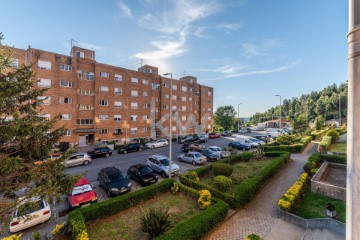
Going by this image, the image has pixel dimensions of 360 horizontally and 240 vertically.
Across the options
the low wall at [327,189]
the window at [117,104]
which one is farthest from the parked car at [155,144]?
the low wall at [327,189]

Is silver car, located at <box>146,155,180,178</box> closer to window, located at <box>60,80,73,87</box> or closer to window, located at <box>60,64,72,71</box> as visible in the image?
window, located at <box>60,80,73,87</box>

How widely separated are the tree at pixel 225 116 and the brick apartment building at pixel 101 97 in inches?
716

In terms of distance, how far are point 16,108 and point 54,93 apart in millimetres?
23966

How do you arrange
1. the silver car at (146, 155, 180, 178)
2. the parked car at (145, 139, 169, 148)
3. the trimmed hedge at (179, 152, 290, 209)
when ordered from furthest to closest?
1. the parked car at (145, 139, 169, 148)
2. the silver car at (146, 155, 180, 178)
3. the trimmed hedge at (179, 152, 290, 209)

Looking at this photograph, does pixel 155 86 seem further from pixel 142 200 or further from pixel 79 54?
pixel 142 200

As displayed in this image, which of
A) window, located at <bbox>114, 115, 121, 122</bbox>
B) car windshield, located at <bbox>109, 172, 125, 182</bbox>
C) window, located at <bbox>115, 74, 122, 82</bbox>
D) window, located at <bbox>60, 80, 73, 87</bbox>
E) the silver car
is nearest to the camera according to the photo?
car windshield, located at <bbox>109, 172, 125, 182</bbox>

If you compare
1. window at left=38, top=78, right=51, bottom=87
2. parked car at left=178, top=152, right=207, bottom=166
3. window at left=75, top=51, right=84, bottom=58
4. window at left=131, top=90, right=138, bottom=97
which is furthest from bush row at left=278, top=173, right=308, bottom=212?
window at left=75, top=51, right=84, bottom=58

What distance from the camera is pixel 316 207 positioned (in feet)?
33.5

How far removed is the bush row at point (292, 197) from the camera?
9.50 metres

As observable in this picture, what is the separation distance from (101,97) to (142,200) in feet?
87.6

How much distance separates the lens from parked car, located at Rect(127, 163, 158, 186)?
48.4ft

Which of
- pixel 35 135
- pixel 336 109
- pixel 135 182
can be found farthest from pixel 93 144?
pixel 336 109

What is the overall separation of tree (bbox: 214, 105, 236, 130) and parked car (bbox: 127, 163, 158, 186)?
158 ft

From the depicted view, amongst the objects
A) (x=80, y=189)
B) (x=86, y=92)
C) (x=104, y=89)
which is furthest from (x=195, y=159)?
(x=86, y=92)
